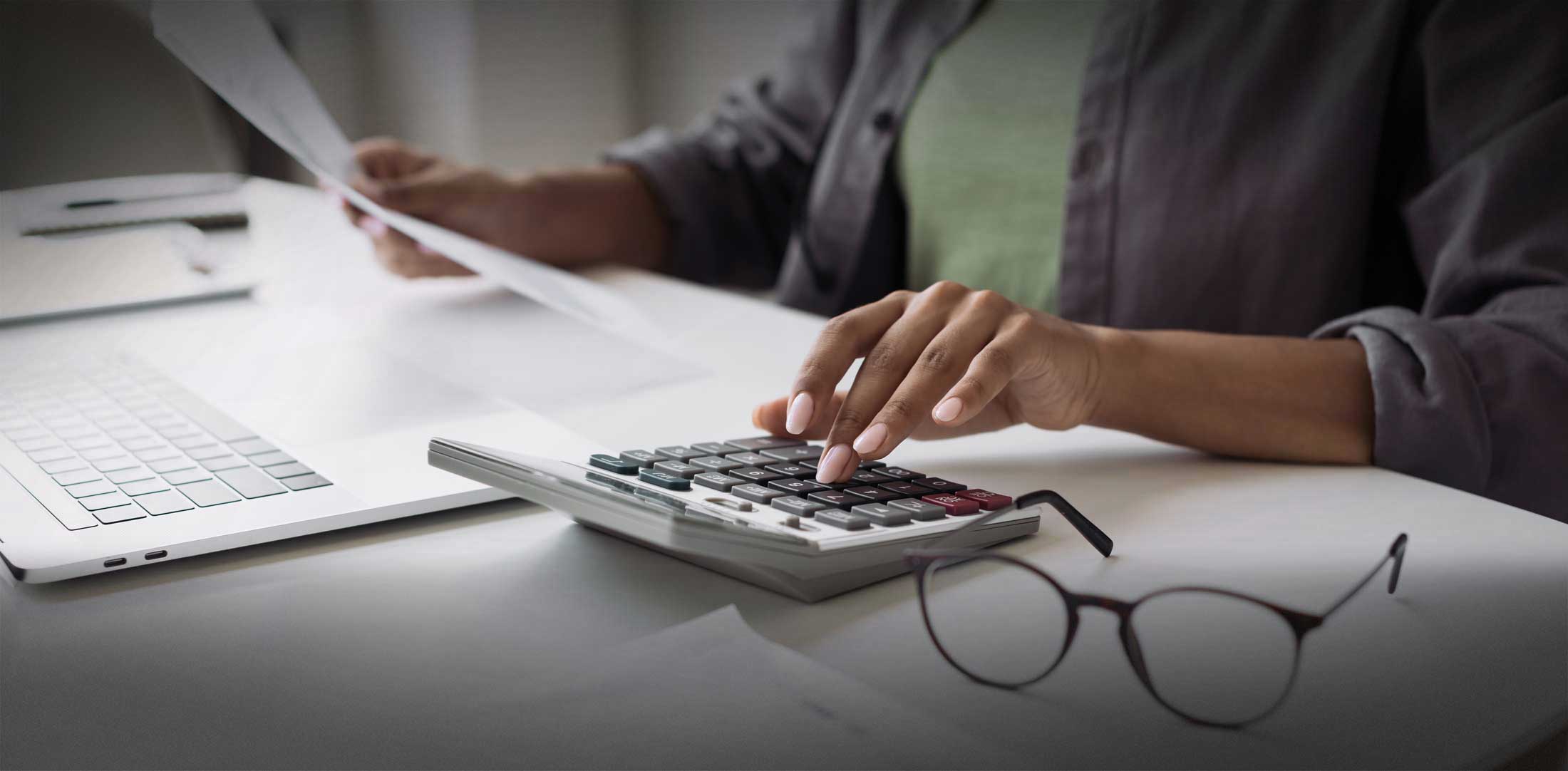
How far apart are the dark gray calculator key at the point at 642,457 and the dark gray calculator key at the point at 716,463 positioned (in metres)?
0.01

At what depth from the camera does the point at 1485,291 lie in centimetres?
64

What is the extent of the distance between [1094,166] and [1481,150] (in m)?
0.25

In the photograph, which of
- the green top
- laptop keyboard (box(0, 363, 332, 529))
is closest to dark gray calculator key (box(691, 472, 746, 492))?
laptop keyboard (box(0, 363, 332, 529))

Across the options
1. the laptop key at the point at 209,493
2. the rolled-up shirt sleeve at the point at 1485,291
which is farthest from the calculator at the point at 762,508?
the rolled-up shirt sleeve at the point at 1485,291

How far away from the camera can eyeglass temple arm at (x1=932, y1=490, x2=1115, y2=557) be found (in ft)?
1.34

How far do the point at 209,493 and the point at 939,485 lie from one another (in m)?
0.30

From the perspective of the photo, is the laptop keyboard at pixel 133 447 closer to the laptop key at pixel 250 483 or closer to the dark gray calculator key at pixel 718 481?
the laptop key at pixel 250 483

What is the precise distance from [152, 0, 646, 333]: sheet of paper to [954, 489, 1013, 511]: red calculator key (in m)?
0.31

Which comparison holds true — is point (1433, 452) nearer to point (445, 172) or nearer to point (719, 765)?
point (719, 765)

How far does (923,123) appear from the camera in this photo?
99 centimetres

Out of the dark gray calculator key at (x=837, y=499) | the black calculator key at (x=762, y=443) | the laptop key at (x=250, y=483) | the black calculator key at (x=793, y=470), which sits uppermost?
the laptop key at (x=250, y=483)

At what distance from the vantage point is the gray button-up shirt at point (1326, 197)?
1.83 feet

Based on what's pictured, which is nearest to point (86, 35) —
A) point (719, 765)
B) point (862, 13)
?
Answer: point (862, 13)

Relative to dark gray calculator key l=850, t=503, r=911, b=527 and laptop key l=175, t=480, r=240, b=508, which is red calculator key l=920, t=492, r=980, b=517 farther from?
laptop key l=175, t=480, r=240, b=508
